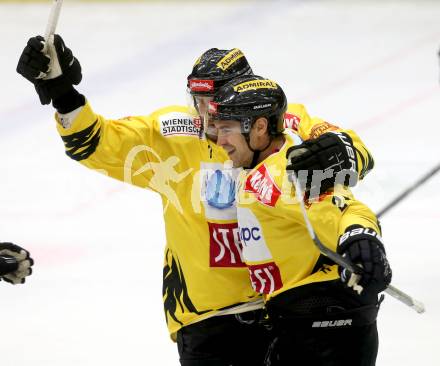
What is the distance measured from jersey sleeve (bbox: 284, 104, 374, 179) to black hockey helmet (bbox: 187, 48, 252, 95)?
9.4 inches

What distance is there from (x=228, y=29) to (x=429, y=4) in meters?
2.24

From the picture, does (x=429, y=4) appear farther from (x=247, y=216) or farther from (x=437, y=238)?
(x=247, y=216)

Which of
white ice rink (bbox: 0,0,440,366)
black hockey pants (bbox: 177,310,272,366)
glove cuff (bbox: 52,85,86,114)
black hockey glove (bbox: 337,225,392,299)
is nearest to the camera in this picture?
black hockey glove (bbox: 337,225,392,299)

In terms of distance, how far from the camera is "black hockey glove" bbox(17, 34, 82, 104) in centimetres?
348

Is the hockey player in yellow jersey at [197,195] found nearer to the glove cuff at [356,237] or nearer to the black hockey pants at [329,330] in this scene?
the black hockey pants at [329,330]

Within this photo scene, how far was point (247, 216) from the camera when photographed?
11.4 ft

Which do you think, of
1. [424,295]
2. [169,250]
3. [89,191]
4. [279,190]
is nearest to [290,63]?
[89,191]

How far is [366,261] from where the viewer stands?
3.03 meters

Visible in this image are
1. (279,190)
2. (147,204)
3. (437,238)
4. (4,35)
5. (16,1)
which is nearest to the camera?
(279,190)

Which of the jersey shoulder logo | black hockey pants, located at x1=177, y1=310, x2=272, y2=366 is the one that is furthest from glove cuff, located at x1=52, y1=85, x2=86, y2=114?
black hockey pants, located at x1=177, y1=310, x2=272, y2=366

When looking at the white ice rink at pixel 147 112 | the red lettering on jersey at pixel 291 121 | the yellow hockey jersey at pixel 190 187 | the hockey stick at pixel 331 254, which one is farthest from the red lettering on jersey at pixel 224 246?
the white ice rink at pixel 147 112

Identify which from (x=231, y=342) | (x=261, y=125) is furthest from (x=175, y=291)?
(x=261, y=125)

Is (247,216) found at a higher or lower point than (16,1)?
lower

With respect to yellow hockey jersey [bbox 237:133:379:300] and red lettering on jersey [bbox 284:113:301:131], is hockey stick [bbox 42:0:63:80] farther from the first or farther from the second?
red lettering on jersey [bbox 284:113:301:131]
